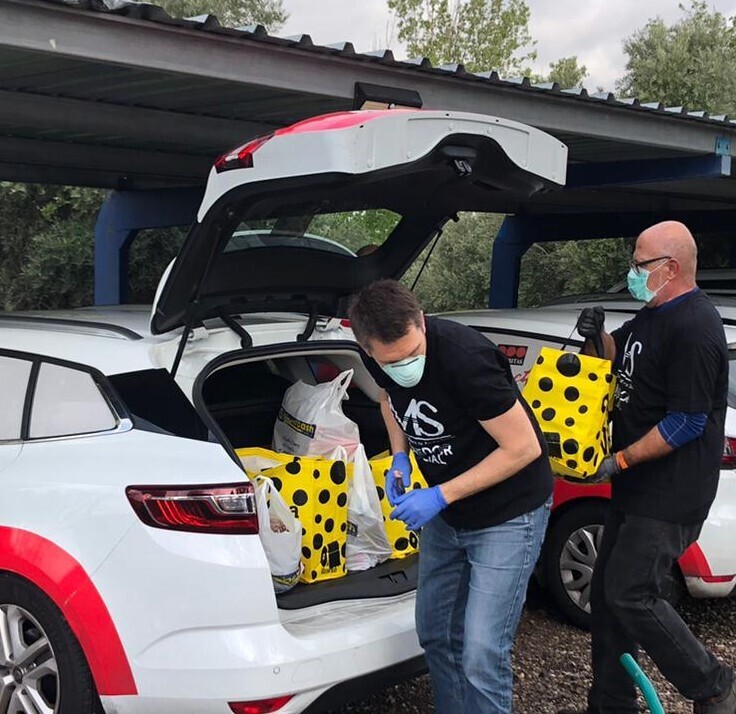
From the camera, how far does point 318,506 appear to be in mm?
3004

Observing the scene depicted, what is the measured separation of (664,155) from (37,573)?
22.9 ft

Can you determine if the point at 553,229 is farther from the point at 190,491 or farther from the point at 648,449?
the point at 190,491

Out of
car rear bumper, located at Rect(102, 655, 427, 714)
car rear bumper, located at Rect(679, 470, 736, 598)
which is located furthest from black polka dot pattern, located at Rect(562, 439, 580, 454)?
car rear bumper, located at Rect(679, 470, 736, 598)

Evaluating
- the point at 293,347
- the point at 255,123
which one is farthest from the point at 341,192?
the point at 255,123

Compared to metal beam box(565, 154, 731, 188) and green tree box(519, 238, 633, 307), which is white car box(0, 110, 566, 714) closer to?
metal beam box(565, 154, 731, 188)

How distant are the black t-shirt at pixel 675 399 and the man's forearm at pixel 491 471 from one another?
63cm

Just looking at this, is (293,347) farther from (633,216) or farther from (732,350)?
(633,216)

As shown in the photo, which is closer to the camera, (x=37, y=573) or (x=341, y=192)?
(x=37, y=573)

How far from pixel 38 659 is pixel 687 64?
1834cm

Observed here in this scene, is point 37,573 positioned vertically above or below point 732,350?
below

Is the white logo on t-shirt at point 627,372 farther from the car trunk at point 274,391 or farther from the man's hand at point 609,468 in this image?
the car trunk at point 274,391

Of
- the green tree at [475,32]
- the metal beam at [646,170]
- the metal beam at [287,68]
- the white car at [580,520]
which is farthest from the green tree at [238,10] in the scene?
the white car at [580,520]

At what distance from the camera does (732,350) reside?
3.91 m

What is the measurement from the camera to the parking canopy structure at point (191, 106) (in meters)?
4.19
